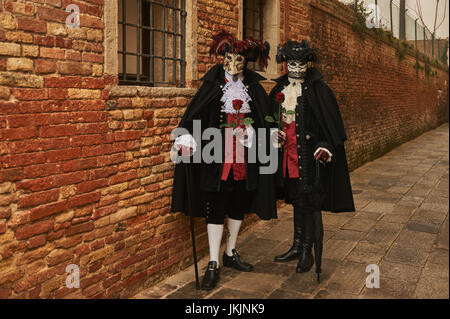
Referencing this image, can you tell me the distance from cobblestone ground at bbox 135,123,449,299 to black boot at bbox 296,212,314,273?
0.08 metres

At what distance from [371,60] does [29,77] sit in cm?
1059

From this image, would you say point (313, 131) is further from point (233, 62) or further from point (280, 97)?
point (233, 62)

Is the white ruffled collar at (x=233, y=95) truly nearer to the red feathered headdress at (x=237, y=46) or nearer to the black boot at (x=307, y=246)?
the red feathered headdress at (x=237, y=46)

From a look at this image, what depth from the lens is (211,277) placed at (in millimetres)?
3998

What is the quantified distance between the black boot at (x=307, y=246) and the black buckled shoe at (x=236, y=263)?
19.1 inches

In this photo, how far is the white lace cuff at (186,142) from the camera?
374 centimetres

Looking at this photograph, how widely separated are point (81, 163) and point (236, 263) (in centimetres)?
187

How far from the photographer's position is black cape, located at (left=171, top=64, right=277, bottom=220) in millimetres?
4016

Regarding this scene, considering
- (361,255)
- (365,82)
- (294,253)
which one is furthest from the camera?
(365,82)

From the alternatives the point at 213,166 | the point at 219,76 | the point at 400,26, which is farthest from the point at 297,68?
the point at 400,26

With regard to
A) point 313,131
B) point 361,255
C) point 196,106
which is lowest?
point 361,255

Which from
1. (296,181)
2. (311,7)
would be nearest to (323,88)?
(296,181)

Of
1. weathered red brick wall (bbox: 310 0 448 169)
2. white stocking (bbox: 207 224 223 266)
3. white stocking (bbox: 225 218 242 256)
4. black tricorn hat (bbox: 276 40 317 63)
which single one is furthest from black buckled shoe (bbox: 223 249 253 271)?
weathered red brick wall (bbox: 310 0 448 169)

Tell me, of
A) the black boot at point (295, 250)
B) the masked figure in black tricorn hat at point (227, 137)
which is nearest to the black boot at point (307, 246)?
the black boot at point (295, 250)
